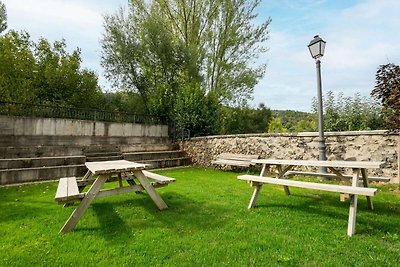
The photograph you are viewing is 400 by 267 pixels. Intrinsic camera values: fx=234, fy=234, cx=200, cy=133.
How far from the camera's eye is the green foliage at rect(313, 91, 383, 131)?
800 cm

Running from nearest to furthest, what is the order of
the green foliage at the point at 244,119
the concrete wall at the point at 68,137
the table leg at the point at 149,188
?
the table leg at the point at 149,188, the concrete wall at the point at 68,137, the green foliage at the point at 244,119

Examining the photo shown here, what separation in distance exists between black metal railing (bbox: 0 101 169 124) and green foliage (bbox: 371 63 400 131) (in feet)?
31.9

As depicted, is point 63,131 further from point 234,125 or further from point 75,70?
point 234,125

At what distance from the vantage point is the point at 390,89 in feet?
16.0

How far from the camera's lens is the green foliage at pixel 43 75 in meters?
10.5

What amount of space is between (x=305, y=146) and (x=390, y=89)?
2802mm

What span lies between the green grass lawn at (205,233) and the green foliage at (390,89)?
1604 mm

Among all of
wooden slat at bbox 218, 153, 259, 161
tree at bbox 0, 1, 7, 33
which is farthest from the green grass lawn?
tree at bbox 0, 1, 7, 33

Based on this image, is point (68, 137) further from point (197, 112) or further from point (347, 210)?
point (347, 210)

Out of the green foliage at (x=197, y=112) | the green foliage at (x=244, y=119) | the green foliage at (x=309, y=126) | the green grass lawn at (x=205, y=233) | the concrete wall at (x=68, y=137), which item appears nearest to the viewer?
the green grass lawn at (x=205, y=233)

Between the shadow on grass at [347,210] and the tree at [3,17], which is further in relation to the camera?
the tree at [3,17]

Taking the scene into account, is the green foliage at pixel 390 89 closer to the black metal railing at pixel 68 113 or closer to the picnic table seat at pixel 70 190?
the picnic table seat at pixel 70 190

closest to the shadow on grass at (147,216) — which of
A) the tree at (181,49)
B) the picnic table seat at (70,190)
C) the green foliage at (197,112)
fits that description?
the picnic table seat at (70,190)

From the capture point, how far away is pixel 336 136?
665 centimetres
